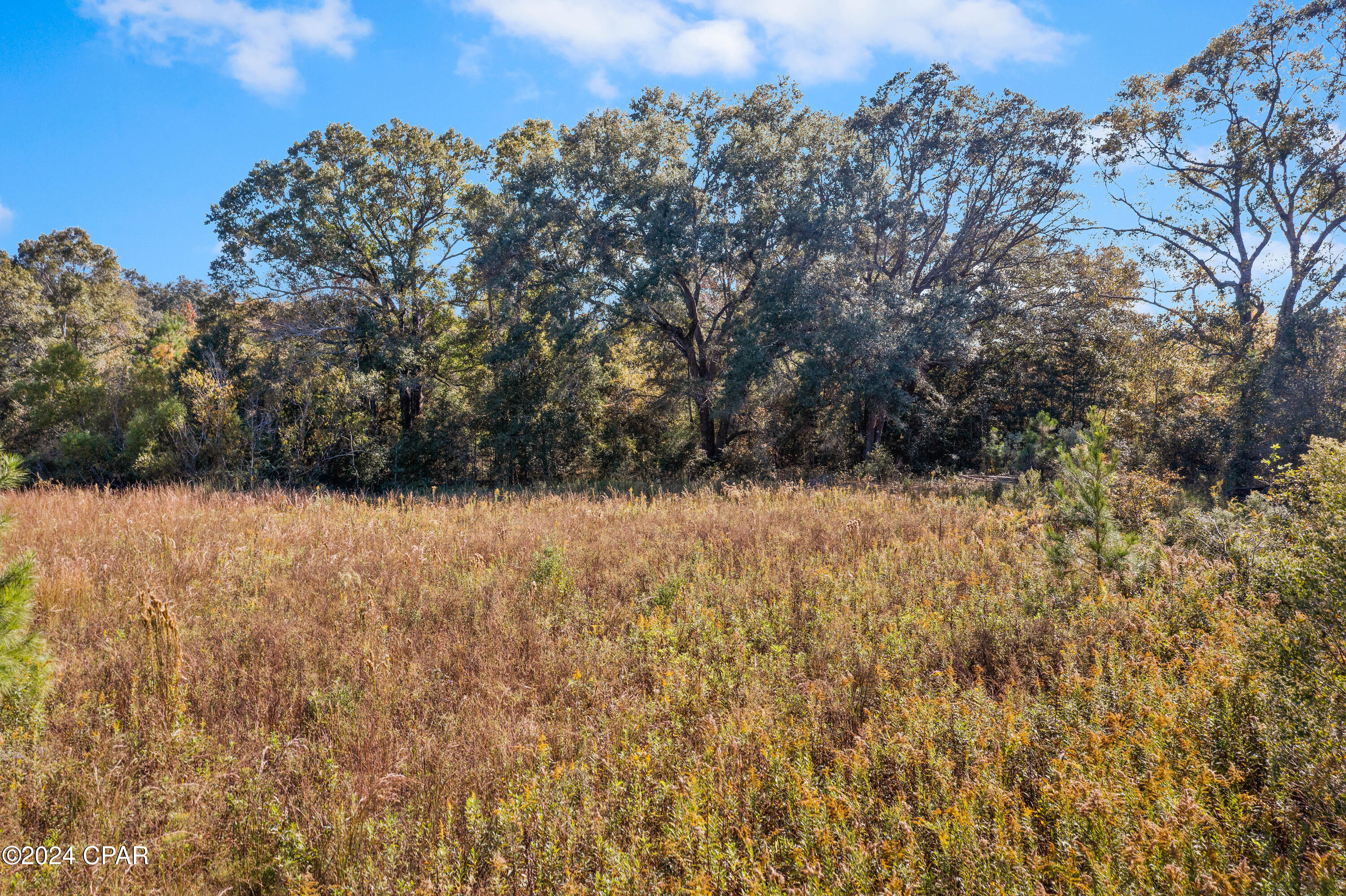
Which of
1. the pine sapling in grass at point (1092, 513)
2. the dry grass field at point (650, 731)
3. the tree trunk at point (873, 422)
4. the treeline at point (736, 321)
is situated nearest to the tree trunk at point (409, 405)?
the treeline at point (736, 321)

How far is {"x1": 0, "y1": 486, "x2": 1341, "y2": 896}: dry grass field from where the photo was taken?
250 centimetres

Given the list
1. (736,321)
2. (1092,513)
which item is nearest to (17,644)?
(1092,513)

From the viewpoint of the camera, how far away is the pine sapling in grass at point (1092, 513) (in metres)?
5.32

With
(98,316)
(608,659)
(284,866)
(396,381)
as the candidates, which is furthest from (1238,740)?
(98,316)

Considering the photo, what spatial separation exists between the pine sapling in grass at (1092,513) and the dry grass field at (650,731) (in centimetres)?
35

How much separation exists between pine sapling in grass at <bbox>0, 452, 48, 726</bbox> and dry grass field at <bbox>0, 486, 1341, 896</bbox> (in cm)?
21

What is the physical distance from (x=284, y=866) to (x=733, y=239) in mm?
16532

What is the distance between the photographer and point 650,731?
3391 millimetres

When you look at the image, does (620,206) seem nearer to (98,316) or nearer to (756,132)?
(756,132)

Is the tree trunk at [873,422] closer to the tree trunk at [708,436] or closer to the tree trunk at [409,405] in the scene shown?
the tree trunk at [708,436]

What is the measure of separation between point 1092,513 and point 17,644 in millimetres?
8077

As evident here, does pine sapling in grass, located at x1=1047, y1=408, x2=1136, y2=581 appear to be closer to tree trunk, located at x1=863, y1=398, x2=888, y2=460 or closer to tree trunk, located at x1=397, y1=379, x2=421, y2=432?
tree trunk, located at x1=863, y1=398, x2=888, y2=460

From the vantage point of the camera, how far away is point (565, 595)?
5.64m

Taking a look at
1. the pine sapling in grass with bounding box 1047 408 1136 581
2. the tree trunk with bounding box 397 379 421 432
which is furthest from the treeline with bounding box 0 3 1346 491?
the pine sapling in grass with bounding box 1047 408 1136 581
